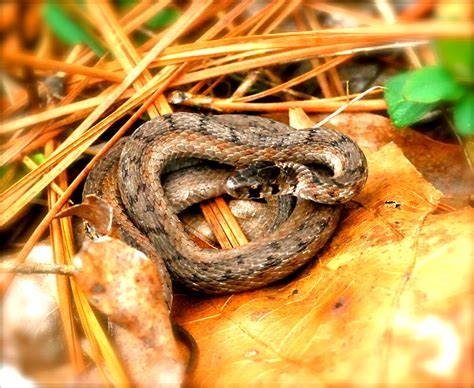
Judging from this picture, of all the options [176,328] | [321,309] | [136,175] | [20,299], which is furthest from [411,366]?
[136,175]

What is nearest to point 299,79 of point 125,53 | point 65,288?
point 125,53

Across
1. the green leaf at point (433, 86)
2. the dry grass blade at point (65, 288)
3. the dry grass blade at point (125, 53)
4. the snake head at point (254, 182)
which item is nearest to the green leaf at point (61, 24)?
the dry grass blade at point (125, 53)

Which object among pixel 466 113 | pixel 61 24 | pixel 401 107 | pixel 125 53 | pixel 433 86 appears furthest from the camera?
pixel 125 53

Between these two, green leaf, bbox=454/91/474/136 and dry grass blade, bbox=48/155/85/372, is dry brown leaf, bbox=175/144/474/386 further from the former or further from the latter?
dry grass blade, bbox=48/155/85/372

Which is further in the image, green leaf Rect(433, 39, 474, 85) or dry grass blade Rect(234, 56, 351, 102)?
dry grass blade Rect(234, 56, 351, 102)

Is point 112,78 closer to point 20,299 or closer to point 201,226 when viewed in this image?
point 201,226

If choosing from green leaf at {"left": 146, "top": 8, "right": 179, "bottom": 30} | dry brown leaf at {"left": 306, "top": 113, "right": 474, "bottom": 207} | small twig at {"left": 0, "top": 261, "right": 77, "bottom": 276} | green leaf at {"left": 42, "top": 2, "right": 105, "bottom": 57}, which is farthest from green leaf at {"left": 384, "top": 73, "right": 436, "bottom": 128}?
small twig at {"left": 0, "top": 261, "right": 77, "bottom": 276}

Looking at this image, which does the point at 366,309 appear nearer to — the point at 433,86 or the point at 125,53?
the point at 433,86
